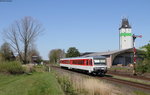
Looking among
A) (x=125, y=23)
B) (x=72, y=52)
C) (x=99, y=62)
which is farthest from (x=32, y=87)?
(x=125, y=23)

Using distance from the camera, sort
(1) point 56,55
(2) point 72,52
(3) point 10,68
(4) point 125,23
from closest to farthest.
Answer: (3) point 10,68, (2) point 72,52, (4) point 125,23, (1) point 56,55

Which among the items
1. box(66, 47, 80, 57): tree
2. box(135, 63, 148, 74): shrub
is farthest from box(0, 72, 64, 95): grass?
box(66, 47, 80, 57): tree

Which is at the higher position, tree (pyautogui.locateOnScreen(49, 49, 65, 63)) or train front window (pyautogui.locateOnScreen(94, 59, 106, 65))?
tree (pyautogui.locateOnScreen(49, 49, 65, 63))

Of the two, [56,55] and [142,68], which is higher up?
[56,55]

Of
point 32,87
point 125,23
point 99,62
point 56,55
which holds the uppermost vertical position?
point 125,23

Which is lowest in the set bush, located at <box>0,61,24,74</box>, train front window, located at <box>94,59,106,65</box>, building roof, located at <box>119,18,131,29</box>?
bush, located at <box>0,61,24,74</box>

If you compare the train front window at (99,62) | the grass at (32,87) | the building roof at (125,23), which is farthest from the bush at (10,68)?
the building roof at (125,23)

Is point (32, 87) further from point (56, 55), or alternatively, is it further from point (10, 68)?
point (56, 55)

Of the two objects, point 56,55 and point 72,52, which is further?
point 56,55

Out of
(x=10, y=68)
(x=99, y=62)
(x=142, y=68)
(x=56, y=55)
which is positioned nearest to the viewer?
(x=99, y=62)

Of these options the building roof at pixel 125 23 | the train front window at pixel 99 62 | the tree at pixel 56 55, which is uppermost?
the building roof at pixel 125 23

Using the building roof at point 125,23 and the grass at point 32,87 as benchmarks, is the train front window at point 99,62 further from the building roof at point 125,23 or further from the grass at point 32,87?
Result: the building roof at point 125,23

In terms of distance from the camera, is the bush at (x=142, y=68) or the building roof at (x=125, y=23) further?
the building roof at (x=125, y=23)

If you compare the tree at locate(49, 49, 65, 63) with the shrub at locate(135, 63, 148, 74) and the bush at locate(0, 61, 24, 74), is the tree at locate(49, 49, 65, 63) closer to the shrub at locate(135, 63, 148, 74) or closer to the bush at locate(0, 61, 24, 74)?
the shrub at locate(135, 63, 148, 74)
